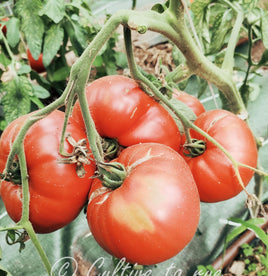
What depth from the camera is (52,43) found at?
109 centimetres

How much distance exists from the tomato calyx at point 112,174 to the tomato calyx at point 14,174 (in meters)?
0.16

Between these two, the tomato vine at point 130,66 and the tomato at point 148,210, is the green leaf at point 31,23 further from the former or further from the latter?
the tomato at point 148,210

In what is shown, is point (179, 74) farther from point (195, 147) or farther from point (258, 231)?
point (258, 231)

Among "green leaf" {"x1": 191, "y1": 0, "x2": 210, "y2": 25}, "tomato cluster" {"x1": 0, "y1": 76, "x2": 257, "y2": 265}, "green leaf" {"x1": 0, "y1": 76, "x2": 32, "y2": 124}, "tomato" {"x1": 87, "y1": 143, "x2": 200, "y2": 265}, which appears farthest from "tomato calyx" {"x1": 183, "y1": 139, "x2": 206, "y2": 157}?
"green leaf" {"x1": 0, "y1": 76, "x2": 32, "y2": 124}

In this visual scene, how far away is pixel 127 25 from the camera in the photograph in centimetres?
51

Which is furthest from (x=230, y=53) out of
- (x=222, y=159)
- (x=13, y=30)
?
(x=13, y=30)

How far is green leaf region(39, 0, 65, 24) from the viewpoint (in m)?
0.95

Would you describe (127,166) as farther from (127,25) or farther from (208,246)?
(208,246)

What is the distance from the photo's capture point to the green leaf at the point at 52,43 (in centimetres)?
107

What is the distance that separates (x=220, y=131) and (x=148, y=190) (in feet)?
0.82

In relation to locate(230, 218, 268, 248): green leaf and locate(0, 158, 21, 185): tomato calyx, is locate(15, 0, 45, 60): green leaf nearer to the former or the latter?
locate(0, 158, 21, 185): tomato calyx

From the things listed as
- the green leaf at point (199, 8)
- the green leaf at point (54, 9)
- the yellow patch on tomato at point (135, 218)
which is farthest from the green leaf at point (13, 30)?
the yellow patch on tomato at point (135, 218)

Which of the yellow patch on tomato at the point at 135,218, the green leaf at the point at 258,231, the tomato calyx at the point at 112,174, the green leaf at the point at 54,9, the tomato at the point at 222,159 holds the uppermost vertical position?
the green leaf at the point at 54,9

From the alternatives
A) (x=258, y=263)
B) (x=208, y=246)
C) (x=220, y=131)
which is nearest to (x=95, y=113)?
(x=220, y=131)
